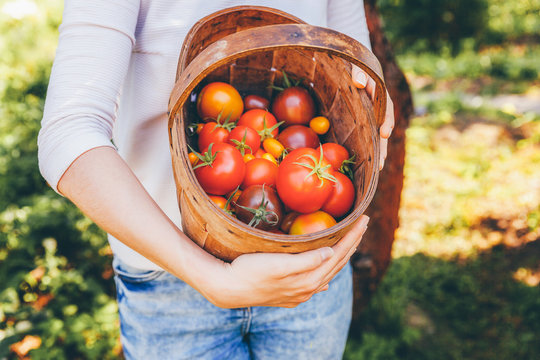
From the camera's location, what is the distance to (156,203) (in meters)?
0.95

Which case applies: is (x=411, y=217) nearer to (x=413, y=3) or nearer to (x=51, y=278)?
(x=51, y=278)

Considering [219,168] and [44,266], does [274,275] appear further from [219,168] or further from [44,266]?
[44,266]

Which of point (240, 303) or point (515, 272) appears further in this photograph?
point (515, 272)

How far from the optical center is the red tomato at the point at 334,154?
3.73ft

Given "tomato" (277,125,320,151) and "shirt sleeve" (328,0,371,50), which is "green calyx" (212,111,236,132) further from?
"shirt sleeve" (328,0,371,50)

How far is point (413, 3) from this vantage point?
9438 millimetres

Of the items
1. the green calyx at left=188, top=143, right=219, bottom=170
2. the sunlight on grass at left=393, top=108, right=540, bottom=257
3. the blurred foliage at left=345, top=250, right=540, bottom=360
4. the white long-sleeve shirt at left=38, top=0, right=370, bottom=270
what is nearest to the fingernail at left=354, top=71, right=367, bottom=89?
the white long-sleeve shirt at left=38, top=0, right=370, bottom=270

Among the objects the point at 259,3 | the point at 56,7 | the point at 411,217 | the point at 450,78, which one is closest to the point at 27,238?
the point at 259,3

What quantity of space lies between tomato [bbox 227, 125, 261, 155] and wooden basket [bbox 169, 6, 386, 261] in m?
0.13

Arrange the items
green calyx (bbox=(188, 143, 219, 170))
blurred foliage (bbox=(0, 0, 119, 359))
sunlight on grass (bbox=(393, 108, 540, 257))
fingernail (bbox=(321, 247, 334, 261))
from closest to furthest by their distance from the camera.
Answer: fingernail (bbox=(321, 247, 334, 261)), green calyx (bbox=(188, 143, 219, 170)), blurred foliage (bbox=(0, 0, 119, 359)), sunlight on grass (bbox=(393, 108, 540, 257))

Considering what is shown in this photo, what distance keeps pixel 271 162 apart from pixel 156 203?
0.35 metres

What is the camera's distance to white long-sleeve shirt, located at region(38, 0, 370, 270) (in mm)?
869

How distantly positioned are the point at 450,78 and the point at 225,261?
7432 millimetres

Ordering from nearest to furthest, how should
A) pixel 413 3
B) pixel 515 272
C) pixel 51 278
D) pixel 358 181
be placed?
pixel 358 181
pixel 51 278
pixel 515 272
pixel 413 3
